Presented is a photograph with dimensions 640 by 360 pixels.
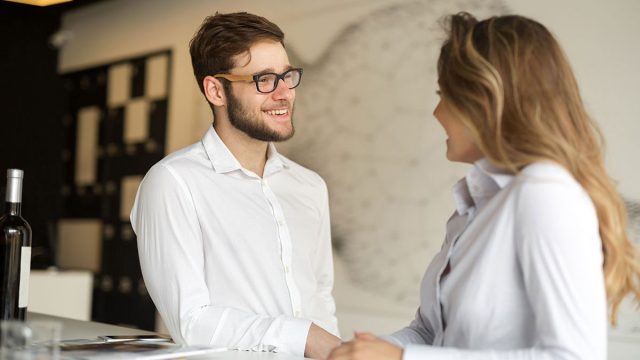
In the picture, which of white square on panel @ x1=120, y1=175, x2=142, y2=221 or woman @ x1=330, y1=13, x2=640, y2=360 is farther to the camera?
white square on panel @ x1=120, y1=175, x2=142, y2=221

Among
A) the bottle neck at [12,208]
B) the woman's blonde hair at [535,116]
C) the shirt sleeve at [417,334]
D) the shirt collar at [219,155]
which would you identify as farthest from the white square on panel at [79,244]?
the woman's blonde hair at [535,116]

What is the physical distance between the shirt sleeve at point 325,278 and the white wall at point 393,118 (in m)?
1.55

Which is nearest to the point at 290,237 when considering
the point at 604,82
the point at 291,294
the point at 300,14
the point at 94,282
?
the point at 291,294

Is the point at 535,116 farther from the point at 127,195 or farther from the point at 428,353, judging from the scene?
the point at 127,195

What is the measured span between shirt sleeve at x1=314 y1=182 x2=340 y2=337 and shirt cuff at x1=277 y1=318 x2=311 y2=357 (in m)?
0.59

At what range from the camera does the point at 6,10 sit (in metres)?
5.92

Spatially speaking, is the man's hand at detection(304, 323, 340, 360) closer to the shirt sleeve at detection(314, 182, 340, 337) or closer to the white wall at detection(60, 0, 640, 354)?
the shirt sleeve at detection(314, 182, 340, 337)

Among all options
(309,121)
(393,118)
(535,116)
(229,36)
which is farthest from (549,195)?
(309,121)

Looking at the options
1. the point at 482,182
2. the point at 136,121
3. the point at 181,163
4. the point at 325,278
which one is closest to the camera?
the point at 482,182

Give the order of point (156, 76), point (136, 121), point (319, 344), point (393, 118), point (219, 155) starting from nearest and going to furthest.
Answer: point (319, 344) → point (219, 155) → point (393, 118) → point (156, 76) → point (136, 121)

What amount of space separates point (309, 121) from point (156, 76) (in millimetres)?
1743

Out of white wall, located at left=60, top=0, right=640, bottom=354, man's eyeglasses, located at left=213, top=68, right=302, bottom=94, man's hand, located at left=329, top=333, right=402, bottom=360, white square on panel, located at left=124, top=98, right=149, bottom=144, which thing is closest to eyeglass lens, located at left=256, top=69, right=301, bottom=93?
man's eyeglasses, located at left=213, top=68, right=302, bottom=94

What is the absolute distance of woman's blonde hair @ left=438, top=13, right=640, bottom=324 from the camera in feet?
3.82

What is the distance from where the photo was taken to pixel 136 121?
227 inches
